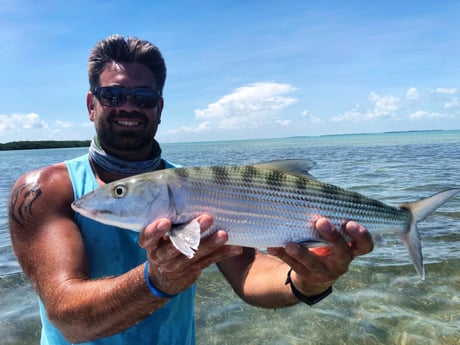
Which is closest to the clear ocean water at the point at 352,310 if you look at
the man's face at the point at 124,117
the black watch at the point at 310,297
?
the black watch at the point at 310,297

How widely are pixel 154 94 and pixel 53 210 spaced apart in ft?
4.89

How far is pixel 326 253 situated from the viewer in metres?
3.17

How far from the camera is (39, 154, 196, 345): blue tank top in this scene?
3.32m

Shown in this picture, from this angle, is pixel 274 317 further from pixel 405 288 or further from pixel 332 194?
pixel 332 194

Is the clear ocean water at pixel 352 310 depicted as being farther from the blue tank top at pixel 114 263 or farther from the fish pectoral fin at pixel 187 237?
the fish pectoral fin at pixel 187 237

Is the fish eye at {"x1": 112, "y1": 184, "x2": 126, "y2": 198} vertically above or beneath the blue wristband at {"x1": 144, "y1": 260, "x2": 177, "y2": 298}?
above

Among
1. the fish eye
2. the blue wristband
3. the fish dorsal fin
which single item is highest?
the fish dorsal fin

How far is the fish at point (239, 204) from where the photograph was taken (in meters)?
2.81

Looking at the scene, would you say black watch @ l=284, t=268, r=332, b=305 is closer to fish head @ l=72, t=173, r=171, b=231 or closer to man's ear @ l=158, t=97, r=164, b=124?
fish head @ l=72, t=173, r=171, b=231

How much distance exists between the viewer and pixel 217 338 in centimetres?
615

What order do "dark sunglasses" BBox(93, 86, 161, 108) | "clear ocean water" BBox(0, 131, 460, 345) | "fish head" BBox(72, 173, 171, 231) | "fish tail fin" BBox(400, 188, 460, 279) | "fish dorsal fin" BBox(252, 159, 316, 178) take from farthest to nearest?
"clear ocean water" BBox(0, 131, 460, 345) → "dark sunglasses" BBox(93, 86, 161, 108) → "fish tail fin" BBox(400, 188, 460, 279) → "fish dorsal fin" BBox(252, 159, 316, 178) → "fish head" BBox(72, 173, 171, 231)

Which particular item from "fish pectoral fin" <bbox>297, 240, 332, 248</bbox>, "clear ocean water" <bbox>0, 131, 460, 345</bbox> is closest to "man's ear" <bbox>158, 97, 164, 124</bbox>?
"fish pectoral fin" <bbox>297, 240, 332, 248</bbox>

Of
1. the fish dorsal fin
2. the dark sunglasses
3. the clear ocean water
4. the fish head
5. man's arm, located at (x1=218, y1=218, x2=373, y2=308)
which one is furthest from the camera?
the clear ocean water

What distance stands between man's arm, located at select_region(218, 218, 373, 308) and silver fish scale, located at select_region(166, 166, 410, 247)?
0.44 feet
